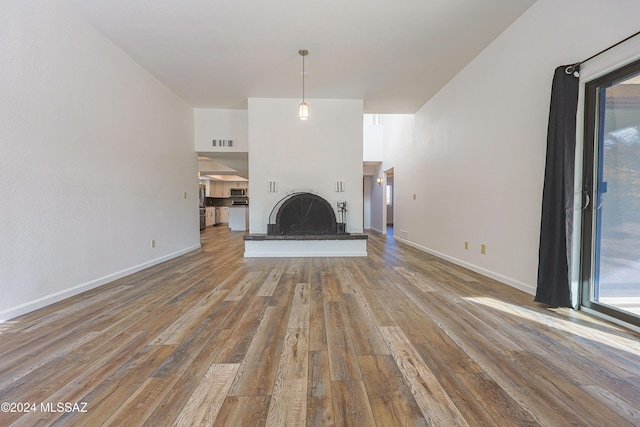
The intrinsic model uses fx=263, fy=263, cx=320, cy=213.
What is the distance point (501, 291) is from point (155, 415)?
296 cm

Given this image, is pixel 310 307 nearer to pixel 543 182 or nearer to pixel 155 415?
pixel 155 415

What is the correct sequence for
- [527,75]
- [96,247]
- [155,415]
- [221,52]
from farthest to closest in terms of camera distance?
1. [221,52]
2. [96,247]
3. [527,75]
4. [155,415]

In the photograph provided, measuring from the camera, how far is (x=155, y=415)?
107cm

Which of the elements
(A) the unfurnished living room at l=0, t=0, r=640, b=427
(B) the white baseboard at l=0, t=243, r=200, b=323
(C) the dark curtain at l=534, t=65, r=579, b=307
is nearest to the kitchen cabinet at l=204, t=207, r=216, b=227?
(A) the unfurnished living room at l=0, t=0, r=640, b=427

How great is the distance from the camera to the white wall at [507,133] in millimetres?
2174

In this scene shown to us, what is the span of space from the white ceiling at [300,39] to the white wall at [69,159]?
45 centimetres

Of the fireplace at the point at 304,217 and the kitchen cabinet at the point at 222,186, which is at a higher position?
the kitchen cabinet at the point at 222,186

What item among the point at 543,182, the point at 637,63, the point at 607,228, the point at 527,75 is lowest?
the point at 607,228

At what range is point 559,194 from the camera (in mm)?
2178

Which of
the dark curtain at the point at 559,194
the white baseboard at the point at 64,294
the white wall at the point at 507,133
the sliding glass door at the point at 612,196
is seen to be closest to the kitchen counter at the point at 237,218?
the white baseboard at the point at 64,294

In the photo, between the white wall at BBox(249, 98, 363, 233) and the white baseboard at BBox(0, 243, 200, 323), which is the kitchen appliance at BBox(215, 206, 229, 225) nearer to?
the white wall at BBox(249, 98, 363, 233)

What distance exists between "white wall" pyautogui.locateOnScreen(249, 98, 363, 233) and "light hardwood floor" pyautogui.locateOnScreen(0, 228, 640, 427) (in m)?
2.45

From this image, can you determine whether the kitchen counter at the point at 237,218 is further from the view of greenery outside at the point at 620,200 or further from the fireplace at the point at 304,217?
the view of greenery outside at the point at 620,200

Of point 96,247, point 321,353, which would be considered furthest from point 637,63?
point 96,247
